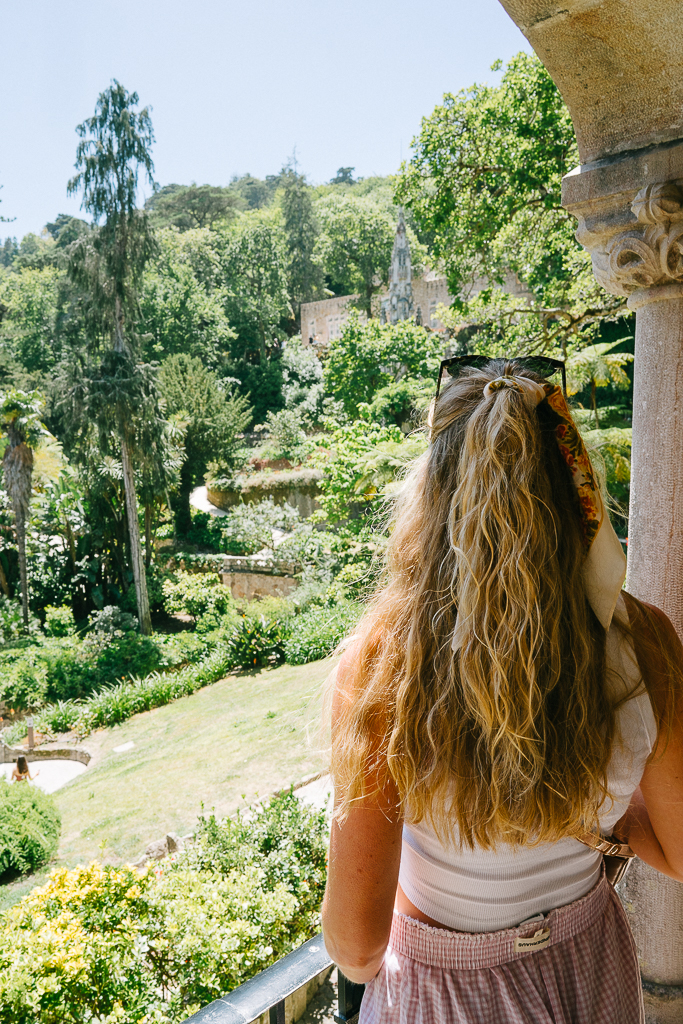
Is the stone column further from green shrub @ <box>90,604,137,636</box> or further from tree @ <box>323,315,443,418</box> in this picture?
tree @ <box>323,315,443,418</box>

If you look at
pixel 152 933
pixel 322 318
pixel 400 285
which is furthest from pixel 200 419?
pixel 152 933

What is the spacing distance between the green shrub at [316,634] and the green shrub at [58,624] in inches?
265

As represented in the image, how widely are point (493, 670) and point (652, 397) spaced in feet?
3.83

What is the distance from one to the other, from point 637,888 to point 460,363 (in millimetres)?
1492

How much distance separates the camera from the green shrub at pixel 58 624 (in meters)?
17.0

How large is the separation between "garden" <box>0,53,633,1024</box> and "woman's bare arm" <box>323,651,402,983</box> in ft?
0.71

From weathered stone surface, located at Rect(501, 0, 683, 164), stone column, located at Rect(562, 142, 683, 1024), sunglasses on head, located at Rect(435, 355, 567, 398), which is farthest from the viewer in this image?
stone column, located at Rect(562, 142, 683, 1024)

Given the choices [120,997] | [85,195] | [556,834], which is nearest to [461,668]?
[556,834]

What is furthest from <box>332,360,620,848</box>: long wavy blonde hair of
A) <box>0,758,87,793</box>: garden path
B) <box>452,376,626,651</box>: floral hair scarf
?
<box>0,758,87,793</box>: garden path

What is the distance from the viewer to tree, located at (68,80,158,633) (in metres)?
16.8

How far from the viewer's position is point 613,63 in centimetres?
161

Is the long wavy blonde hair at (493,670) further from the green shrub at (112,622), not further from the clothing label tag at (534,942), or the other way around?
the green shrub at (112,622)

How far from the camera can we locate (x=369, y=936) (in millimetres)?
861

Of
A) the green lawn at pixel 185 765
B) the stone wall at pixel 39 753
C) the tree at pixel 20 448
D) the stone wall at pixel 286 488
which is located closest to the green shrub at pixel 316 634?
the green lawn at pixel 185 765
